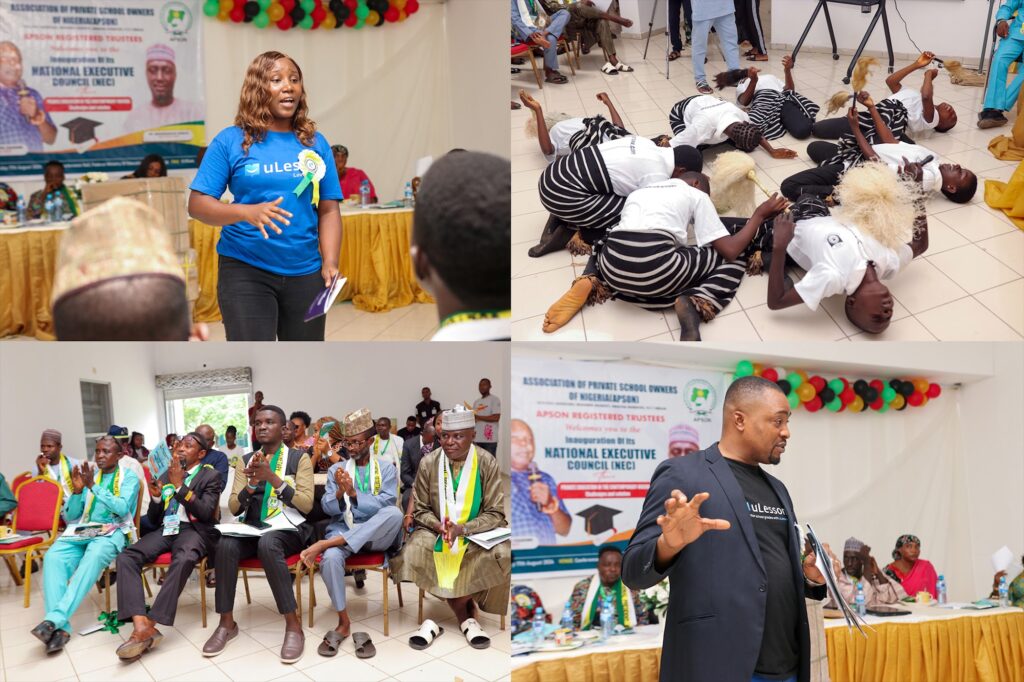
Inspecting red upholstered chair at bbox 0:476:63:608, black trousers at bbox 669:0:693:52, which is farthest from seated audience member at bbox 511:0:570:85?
red upholstered chair at bbox 0:476:63:608

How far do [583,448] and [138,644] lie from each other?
2.74 meters

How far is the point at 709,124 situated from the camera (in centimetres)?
480

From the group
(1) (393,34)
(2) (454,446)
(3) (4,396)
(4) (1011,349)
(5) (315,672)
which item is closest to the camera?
(5) (315,672)

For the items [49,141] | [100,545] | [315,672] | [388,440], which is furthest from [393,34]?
[315,672]

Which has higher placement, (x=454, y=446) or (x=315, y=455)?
(x=454, y=446)

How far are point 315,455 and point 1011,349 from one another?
5.51m

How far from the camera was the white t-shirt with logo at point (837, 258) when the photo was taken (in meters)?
3.35

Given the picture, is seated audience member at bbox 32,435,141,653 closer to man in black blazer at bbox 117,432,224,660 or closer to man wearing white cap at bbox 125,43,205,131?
man in black blazer at bbox 117,432,224,660

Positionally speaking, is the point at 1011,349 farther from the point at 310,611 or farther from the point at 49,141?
the point at 49,141

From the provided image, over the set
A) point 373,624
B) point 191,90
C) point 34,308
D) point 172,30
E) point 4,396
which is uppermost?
point 172,30

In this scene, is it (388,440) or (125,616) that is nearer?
(125,616)

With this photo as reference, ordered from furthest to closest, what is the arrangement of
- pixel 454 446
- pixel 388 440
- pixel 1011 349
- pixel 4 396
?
pixel 1011 349, pixel 388 440, pixel 4 396, pixel 454 446

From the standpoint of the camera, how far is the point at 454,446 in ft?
12.4

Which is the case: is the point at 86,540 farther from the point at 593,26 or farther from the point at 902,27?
the point at 902,27
